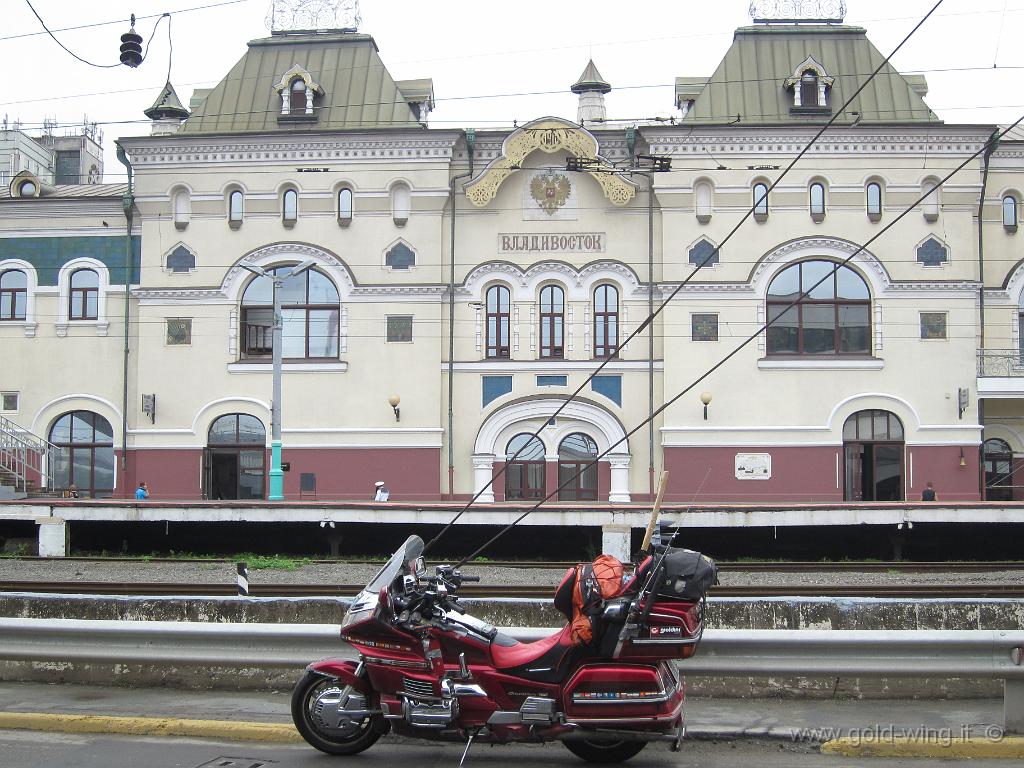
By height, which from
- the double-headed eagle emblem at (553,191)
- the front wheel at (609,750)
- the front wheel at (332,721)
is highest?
the double-headed eagle emblem at (553,191)

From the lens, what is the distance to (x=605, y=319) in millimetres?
33250

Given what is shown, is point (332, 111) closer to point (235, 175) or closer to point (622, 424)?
point (235, 175)

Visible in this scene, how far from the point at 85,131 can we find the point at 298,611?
44.2 meters

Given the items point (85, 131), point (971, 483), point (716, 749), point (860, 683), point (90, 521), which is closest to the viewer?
point (716, 749)

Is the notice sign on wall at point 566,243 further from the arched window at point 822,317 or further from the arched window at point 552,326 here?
the arched window at point 822,317

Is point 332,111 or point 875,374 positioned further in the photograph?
point 332,111

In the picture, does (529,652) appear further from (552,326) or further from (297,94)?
(297,94)

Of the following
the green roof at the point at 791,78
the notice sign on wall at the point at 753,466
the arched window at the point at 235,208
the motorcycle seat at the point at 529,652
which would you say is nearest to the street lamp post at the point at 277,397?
the arched window at the point at 235,208

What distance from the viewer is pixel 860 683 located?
341 inches

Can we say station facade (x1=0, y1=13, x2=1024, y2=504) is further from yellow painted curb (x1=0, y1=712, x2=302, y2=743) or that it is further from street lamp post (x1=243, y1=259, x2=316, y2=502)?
yellow painted curb (x1=0, y1=712, x2=302, y2=743)

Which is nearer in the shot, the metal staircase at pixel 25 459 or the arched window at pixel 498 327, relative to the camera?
the metal staircase at pixel 25 459

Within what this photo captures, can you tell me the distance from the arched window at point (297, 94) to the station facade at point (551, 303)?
65 mm

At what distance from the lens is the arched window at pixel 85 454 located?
113 ft

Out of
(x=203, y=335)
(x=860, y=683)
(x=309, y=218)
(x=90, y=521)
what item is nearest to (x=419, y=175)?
(x=309, y=218)
